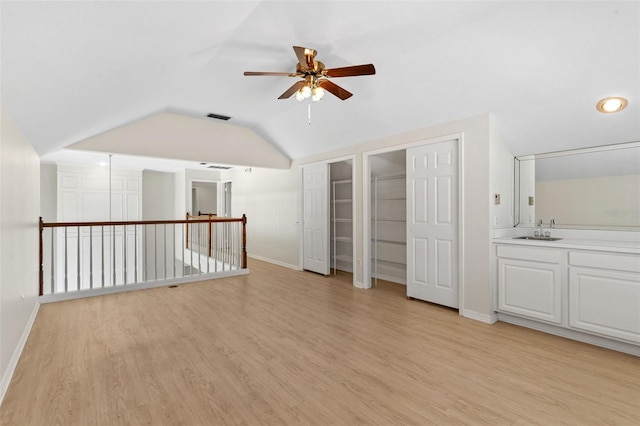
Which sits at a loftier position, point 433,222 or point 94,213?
point 94,213

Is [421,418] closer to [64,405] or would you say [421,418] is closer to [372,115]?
[64,405]

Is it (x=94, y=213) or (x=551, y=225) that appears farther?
(x=94, y=213)

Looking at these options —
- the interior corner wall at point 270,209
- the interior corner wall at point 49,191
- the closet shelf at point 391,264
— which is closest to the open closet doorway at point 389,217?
the closet shelf at point 391,264

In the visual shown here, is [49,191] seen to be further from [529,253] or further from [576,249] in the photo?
[576,249]

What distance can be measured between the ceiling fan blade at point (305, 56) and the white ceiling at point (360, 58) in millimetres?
266

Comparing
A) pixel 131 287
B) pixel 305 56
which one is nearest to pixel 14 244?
pixel 131 287

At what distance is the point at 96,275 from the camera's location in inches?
283

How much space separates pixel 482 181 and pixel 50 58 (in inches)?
145

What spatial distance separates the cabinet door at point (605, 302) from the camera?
8.40 ft

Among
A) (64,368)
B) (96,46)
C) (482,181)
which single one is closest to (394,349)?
(482,181)

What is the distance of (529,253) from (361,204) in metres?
2.32

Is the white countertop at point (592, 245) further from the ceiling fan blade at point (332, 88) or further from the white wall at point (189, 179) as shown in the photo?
the white wall at point (189, 179)

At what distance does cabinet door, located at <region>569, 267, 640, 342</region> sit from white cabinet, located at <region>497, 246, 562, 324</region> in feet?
0.41

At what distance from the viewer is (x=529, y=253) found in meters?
3.12
